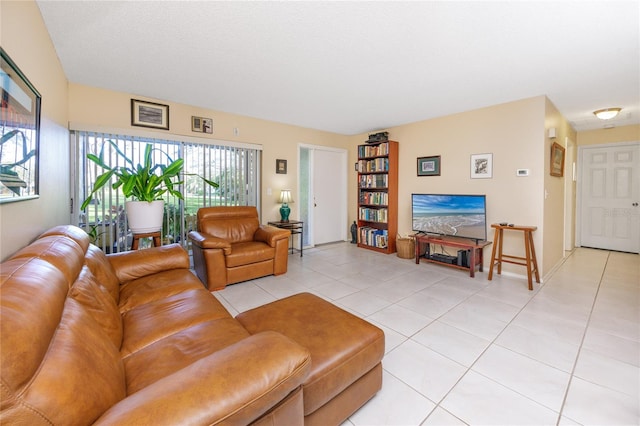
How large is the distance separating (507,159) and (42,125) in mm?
4860

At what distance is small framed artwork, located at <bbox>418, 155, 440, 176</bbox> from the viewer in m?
4.38

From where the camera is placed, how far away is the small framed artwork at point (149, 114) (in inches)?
136

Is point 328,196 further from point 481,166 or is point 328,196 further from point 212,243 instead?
point 212,243

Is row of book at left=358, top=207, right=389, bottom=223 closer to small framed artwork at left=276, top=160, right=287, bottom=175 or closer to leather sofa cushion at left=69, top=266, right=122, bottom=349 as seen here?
small framed artwork at left=276, top=160, right=287, bottom=175

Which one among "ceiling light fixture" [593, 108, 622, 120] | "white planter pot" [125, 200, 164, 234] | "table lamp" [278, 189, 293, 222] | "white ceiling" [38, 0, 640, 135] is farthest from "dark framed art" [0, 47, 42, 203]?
"ceiling light fixture" [593, 108, 622, 120]

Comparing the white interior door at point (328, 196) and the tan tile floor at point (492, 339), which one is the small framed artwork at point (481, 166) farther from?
the white interior door at point (328, 196)

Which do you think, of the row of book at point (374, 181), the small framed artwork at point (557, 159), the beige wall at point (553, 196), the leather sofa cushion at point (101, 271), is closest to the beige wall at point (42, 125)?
the leather sofa cushion at point (101, 271)

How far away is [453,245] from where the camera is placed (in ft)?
12.2

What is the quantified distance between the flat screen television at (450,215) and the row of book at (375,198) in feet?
2.07

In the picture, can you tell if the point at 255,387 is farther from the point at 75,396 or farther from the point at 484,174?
the point at 484,174

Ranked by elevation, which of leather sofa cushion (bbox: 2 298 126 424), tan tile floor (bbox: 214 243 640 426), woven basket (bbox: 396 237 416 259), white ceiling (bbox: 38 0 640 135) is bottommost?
tan tile floor (bbox: 214 243 640 426)

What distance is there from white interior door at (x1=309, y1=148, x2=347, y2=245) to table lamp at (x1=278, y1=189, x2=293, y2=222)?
747mm

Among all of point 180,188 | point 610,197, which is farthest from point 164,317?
point 610,197

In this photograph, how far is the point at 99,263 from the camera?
177 centimetres
